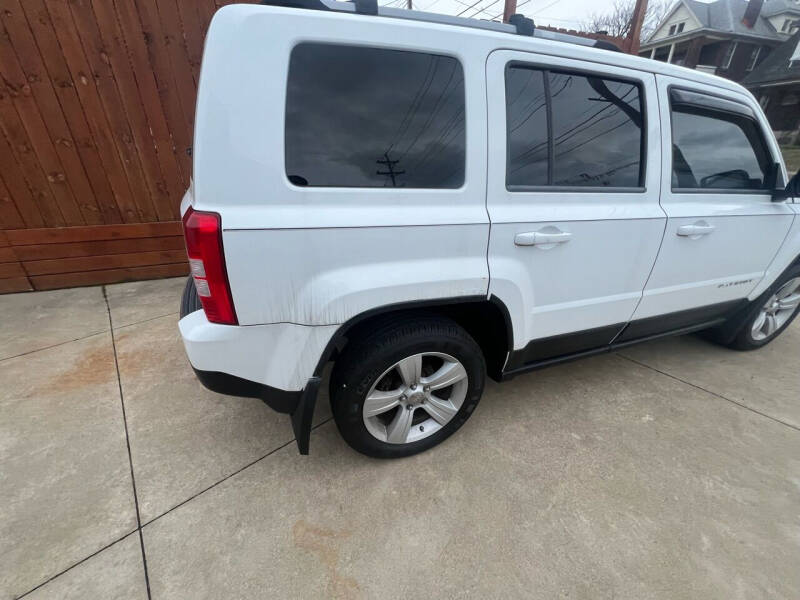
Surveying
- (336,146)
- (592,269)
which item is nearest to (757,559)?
(592,269)

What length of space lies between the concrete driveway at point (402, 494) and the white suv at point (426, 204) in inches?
13.3

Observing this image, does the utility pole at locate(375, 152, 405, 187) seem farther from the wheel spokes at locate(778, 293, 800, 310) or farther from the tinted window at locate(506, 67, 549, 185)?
the wheel spokes at locate(778, 293, 800, 310)

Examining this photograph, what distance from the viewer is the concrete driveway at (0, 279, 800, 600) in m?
1.49

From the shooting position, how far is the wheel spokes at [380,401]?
1.77m

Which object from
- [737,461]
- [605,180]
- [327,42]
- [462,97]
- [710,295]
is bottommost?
[737,461]

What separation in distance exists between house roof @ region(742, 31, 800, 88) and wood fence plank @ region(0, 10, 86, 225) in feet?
115

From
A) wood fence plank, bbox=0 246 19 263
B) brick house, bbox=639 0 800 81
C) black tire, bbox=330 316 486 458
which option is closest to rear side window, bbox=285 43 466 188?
black tire, bbox=330 316 486 458

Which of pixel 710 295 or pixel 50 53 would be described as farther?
pixel 50 53

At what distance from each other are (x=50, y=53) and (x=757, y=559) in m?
5.91

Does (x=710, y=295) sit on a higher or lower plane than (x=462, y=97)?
lower

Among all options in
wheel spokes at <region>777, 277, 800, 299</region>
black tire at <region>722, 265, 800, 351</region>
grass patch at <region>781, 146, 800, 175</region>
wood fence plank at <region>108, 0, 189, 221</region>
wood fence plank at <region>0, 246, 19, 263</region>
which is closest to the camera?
black tire at <region>722, 265, 800, 351</region>

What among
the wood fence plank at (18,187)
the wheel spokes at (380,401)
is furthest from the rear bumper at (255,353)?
the wood fence plank at (18,187)

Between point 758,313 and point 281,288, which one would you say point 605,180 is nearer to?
point 281,288

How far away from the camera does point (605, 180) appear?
1.87 m
